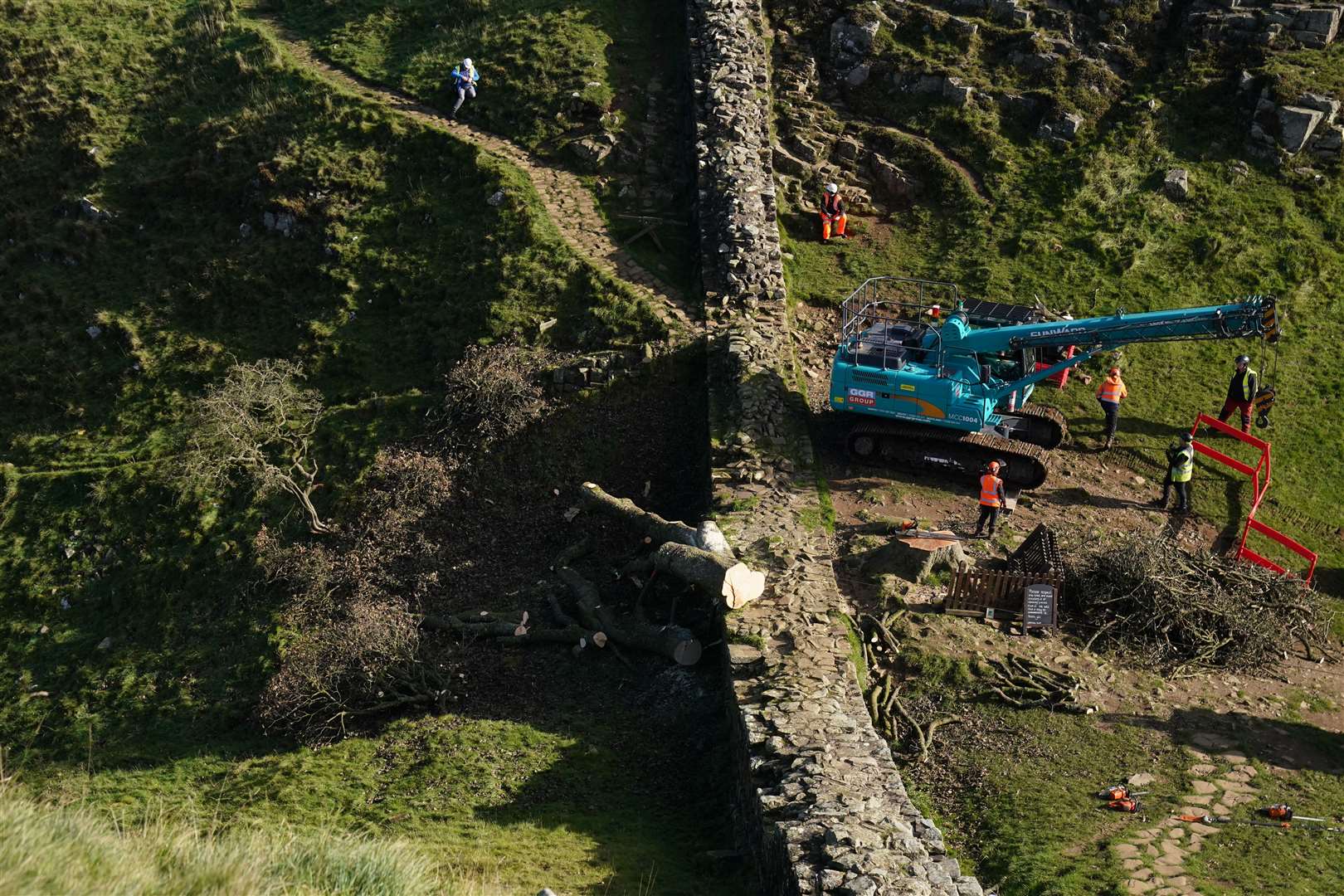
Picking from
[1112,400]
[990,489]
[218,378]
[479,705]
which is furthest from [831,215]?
[479,705]

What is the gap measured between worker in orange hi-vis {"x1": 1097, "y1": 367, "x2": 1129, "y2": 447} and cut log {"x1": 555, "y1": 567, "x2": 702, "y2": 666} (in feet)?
29.7

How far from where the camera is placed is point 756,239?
22938 millimetres

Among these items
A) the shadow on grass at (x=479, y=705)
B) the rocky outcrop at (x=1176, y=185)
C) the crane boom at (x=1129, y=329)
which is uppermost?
the rocky outcrop at (x=1176, y=185)

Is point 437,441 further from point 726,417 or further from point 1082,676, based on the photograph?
point 1082,676

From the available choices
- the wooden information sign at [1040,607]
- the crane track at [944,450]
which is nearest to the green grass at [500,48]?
the crane track at [944,450]

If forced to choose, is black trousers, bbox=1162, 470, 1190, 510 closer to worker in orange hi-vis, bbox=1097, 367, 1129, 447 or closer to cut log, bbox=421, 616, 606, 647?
worker in orange hi-vis, bbox=1097, 367, 1129, 447

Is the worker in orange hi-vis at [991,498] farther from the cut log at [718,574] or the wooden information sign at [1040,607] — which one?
the cut log at [718,574]

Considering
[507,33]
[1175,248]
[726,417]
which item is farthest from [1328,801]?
[507,33]

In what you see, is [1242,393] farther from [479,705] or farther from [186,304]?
[186,304]

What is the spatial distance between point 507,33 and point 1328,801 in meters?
25.1

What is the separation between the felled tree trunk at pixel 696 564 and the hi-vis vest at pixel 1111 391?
8.11m

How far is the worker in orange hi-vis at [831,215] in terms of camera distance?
2455 cm

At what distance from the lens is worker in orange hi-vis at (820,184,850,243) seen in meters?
24.5

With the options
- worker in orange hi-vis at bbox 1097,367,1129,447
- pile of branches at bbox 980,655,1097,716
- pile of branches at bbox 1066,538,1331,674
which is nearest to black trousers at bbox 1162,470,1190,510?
worker in orange hi-vis at bbox 1097,367,1129,447
